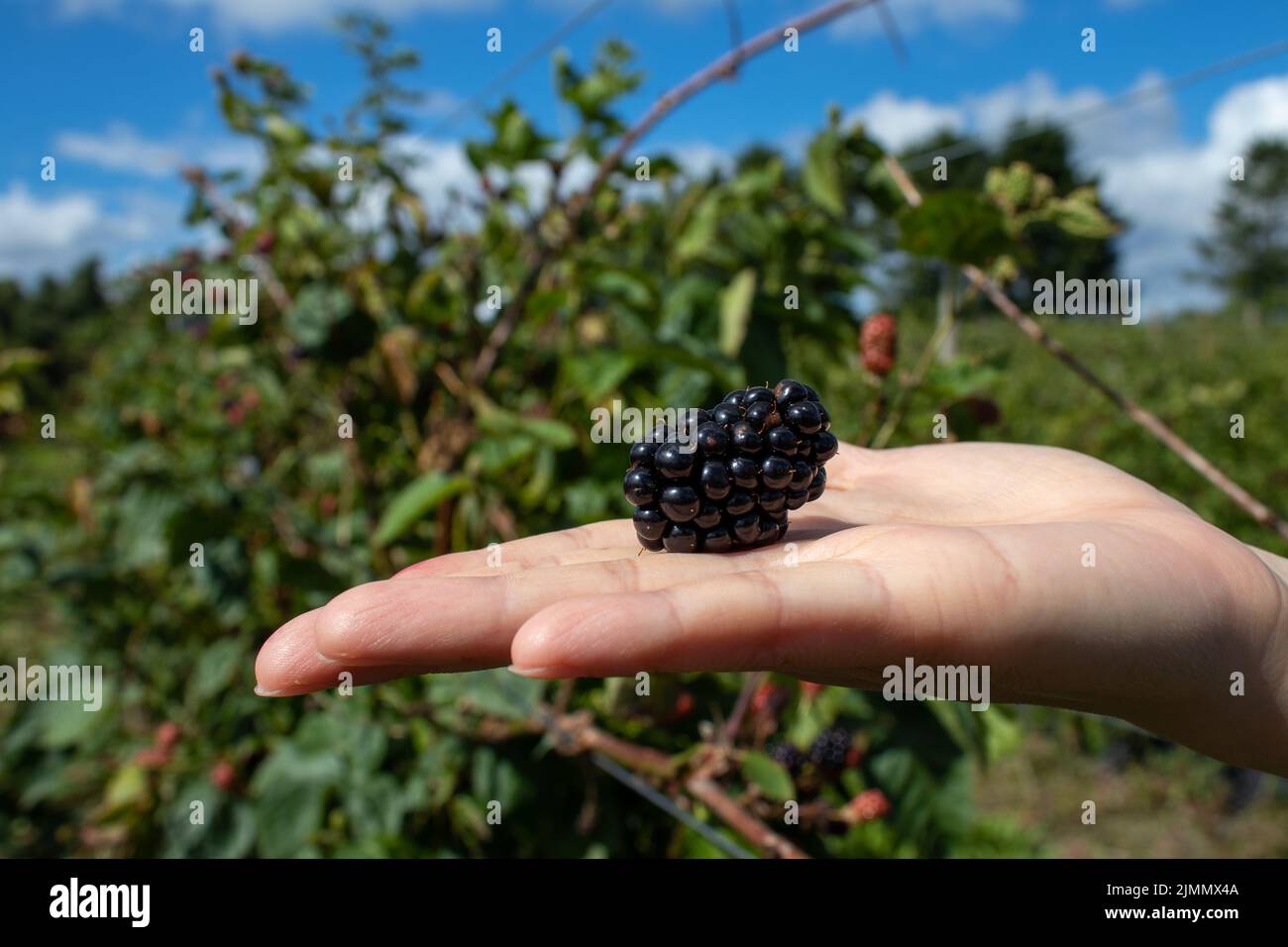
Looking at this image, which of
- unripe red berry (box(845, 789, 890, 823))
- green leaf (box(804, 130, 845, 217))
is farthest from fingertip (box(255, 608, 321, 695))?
green leaf (box(804, 130, 845, 217))

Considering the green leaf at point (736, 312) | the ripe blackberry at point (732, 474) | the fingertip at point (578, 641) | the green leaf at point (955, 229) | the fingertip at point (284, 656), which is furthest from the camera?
the green leaf at point (736, 312)

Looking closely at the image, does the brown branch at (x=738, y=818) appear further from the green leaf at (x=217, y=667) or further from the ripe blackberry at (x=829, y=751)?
the green leaf at (x=217, y=667)

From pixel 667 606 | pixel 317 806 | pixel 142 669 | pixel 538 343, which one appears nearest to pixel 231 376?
pixel 142 669

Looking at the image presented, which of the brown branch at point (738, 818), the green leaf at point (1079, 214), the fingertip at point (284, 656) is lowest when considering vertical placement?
the brown branch at point (738, 818)

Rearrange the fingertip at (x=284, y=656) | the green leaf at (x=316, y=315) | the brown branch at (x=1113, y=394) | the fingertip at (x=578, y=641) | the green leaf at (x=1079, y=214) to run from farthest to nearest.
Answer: the green leaf at (x=316, y=315) → the green leaf at (x=1079, y=214) → the brown branch at (x=1113, y=394) → the fingertip at (x=284, y=656) → the fingertip at (x=578, y=641)

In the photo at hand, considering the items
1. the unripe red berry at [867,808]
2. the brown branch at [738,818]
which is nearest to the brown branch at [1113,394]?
the unripe red berry at [867,808]

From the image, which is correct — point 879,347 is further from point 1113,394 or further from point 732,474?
point 732,474

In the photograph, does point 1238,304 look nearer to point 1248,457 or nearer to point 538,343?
point 1248,457

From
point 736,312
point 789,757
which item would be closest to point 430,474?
point 736,312
